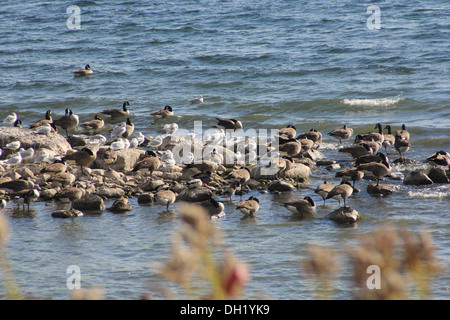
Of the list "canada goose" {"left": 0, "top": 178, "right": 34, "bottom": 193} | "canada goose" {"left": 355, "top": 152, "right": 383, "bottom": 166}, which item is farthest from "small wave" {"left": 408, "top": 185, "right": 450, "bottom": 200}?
"canada goose" {"left": 0, "top": 178, "right": 34, "bottom": 193}

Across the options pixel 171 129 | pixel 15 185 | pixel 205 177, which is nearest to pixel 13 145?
pixel 15 185

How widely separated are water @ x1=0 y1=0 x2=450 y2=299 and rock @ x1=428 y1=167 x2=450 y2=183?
47cm

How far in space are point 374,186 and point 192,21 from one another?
25.5 meters

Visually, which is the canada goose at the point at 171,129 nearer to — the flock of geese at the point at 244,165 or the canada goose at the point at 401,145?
the flock of geese at the point at 244,165

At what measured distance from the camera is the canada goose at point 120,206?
10.3 metres

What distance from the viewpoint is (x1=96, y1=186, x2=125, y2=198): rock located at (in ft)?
36.9

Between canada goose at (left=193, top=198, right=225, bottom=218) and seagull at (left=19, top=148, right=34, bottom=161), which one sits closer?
canada goose at (left=193, top=198, right=225, bottom=218)

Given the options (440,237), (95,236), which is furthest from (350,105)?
(95,236)

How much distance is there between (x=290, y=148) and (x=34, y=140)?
6650 mm

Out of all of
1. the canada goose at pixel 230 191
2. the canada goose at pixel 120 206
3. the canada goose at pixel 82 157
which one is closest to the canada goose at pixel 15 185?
the canada goose at pixel 82 157

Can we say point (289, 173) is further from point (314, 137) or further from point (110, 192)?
point (110, 192)

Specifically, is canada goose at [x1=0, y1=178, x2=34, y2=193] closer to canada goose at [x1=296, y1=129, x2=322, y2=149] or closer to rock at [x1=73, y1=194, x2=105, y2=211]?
rock at [x1=73, y1=194, x2=105, y2=211]

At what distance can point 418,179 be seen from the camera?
1173cm

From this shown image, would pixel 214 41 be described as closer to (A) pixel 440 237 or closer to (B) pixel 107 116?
(B) pixel 107 116
